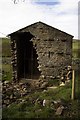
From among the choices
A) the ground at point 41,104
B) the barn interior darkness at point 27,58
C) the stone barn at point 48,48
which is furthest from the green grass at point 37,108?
the barn interior darkness at point 27,58

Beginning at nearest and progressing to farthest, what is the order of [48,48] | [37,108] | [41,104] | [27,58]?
[37,108] < [41,104] < [48,48] < [27,58]

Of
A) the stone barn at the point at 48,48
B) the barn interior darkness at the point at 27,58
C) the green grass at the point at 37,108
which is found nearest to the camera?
the green grass at the point at 37,108

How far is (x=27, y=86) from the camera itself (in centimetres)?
1958

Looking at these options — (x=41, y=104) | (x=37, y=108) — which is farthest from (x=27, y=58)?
(x=37, y=108)

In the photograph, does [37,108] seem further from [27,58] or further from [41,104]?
[27,58]

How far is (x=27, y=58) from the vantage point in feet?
79.4

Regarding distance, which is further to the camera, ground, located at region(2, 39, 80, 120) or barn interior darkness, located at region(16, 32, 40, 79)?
barn interior darkness, located at region(16, 32, 40, 79)

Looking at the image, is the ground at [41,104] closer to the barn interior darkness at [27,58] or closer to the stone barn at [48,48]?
the stone barn at [48,48]

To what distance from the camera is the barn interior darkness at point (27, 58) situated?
2333cm

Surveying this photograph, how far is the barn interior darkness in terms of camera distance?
23.3m

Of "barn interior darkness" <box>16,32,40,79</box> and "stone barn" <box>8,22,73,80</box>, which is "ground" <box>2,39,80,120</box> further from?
"barn interior darkness" <box>16,32,40,79</box>

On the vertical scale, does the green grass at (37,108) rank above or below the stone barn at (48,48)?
below

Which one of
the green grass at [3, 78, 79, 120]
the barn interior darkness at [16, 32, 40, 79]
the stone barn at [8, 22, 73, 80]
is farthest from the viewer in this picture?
the barn interior darkness at [16, 32, 40, 79]

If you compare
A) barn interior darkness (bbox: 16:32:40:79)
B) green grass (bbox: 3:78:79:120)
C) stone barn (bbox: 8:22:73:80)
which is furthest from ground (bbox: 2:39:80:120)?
barn interior darkness (bbox: 16:32:40:79)
